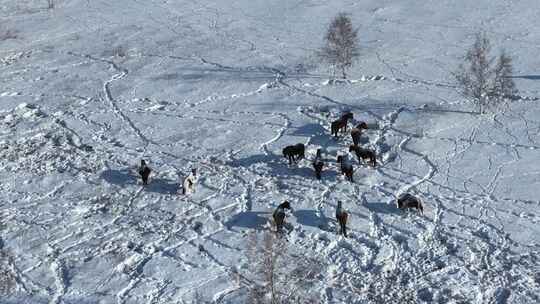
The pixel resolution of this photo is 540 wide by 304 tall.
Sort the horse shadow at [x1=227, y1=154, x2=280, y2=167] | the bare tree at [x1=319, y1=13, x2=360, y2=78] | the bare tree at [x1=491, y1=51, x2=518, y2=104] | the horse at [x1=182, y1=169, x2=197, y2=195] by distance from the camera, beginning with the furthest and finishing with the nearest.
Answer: the bare tree at [x1=319, y1=13, x2=360, y2=78] < the bare tree at [x1=491, y1=51, x2=518, y2=104] < the horse shadow at [x1=227, y1=154, x2=280, y2=167] < the horse at [x1=182, y1=169, x2=197, y2=195]

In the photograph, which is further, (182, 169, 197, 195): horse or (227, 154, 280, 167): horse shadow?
(227, 154, 280, 167): horse shadow

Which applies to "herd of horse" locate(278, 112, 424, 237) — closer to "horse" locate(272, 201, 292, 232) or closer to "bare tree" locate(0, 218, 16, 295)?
"horse" locate(272, 201, 292, 232)

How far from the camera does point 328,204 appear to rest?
868 inches

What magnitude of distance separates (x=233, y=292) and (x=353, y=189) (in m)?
6.52

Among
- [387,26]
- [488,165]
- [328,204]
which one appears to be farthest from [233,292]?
[387,26]

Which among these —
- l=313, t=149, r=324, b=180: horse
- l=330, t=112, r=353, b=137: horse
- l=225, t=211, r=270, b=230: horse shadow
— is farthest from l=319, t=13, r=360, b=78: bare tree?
l=225, t=211, r=270, b=230: horse shadow

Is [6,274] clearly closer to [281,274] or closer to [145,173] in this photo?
[145,173]

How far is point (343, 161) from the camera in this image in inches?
922

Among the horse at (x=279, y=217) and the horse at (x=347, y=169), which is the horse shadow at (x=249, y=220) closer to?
the horse at (x=279, y=217)

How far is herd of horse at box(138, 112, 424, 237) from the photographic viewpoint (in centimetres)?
2064

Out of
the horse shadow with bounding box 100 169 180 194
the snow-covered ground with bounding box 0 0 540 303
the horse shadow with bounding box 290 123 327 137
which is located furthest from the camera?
the horse shadow with bounding box 290 123 327 137

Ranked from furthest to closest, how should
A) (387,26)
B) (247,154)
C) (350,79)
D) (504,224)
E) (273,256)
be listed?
A: (387,26) → (350,79) → (247,154) → (504,224) → (273,256)

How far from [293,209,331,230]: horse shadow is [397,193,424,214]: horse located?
2.43 meters

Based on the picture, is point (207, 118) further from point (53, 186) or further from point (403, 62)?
point (403, 62)
